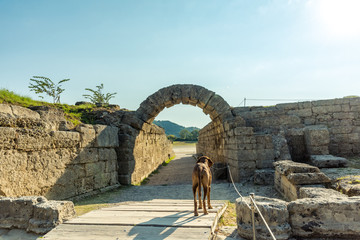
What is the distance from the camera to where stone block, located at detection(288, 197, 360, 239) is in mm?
2605

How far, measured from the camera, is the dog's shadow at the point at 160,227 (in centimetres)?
266

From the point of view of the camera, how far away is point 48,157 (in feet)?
17.8

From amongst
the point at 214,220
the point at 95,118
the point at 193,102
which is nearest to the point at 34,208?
the point at 214,220

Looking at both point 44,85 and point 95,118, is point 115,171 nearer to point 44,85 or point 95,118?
point 95,118

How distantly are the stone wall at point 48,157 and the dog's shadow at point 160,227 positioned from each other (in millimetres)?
3437

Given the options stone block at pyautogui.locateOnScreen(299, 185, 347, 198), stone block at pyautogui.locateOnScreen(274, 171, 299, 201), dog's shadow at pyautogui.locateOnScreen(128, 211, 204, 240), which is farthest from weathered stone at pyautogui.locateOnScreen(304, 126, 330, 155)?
dog's shadow at pyautogui.locateOnScreen(128, 211, 204, 240)

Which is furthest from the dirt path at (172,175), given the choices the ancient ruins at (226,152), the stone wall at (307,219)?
the stone wall at (307,219)


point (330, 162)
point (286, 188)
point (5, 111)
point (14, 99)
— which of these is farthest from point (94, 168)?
point (330, 162)

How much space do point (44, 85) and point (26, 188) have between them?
345 inches

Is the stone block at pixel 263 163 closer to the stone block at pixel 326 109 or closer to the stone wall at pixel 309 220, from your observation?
the stone block at pixel 326 109

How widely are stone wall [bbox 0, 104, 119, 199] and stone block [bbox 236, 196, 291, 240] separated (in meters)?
4.70

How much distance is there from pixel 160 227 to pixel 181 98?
678 centimetres

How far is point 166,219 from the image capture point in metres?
3.13

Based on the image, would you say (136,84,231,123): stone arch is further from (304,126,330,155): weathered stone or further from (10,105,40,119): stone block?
(10,105,40,119): stone block
